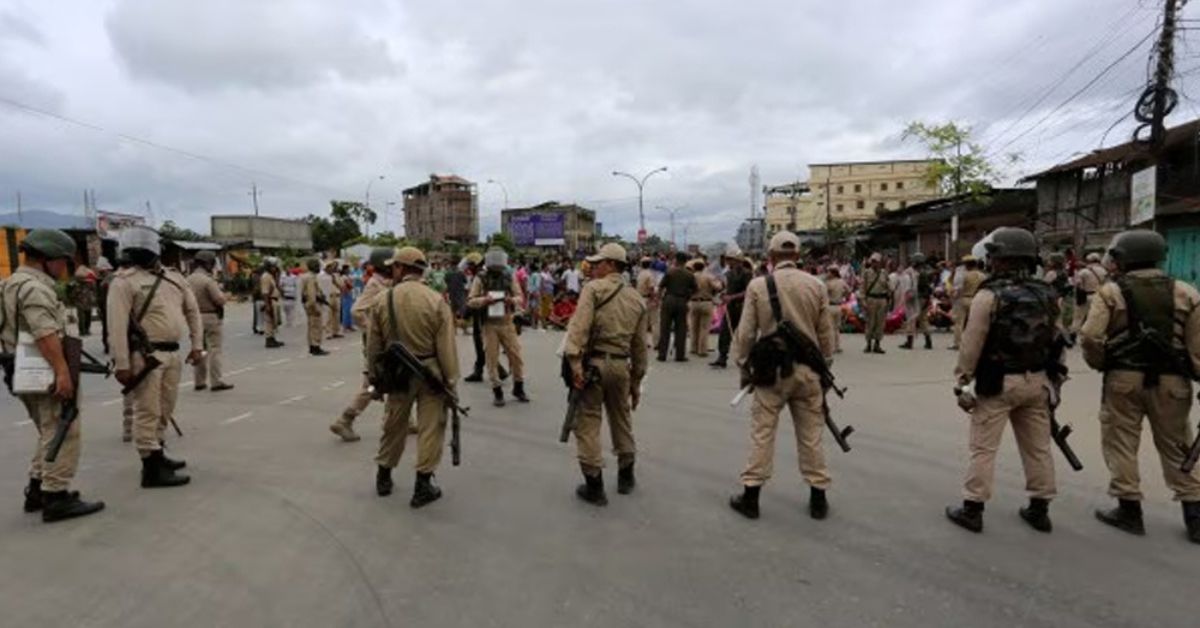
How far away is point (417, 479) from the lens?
4.88 m

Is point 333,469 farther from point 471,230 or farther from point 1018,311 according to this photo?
point 471,230

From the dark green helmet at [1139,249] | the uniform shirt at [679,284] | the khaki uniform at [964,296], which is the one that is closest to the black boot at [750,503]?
the dark green helmet at [1139,249]

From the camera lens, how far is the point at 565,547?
412 centimetres

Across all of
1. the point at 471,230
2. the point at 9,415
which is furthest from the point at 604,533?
the point at 471,230

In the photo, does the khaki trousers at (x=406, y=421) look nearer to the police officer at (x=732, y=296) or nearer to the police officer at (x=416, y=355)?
the police officer at (x=416, y=355)

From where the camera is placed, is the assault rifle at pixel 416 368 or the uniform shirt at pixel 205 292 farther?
the uniform shirt at pixel 205 292

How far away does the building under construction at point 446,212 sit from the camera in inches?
4183

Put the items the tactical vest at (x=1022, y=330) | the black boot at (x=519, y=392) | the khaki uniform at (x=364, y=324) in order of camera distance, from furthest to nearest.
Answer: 1. the black boot at (x=519, y=392)
2. the khaki uniform at (x=364, y=324)
3. the tactical vest at (x=1022, y=330)

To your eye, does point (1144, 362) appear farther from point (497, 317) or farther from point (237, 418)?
point (237, 418)

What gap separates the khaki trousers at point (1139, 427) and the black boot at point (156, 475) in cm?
617

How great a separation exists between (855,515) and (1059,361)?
1520 millimetres

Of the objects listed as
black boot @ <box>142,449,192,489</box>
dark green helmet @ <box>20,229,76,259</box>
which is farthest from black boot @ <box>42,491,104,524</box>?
dark green helmet @ <box>20,229,76,259</box>

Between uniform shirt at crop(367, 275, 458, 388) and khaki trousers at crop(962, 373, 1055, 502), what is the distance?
10.9 feet

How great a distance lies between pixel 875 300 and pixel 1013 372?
8750mm
